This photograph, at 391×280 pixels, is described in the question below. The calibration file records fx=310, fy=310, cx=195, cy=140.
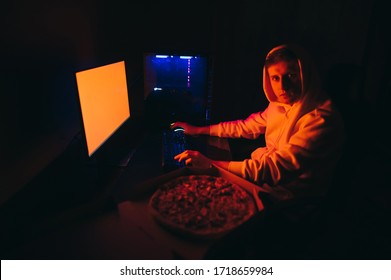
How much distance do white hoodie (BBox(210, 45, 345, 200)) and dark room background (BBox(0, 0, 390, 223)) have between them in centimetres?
10

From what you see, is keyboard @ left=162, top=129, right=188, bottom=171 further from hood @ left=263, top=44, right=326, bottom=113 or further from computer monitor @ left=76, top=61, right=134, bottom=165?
hood @ left=263, top=44, right=326, bottom=113

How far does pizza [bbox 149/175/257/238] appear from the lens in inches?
37.0

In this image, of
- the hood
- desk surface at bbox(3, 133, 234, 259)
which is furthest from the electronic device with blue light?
desk surface at bbox(3, 133, 234, 259)

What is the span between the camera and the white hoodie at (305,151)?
4.52ft

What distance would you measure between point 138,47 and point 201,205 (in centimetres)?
155

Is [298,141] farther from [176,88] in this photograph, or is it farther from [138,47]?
[138,47]

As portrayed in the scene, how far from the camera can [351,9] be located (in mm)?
2695

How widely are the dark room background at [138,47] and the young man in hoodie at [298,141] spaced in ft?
0.36

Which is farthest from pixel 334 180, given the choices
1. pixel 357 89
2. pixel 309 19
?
pixel 309 19

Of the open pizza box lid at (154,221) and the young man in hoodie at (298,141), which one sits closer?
the open pizza box lid at (154,221)

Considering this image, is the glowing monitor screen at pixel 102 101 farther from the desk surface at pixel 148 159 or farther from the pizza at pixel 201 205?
the pizza at pixel 201 205

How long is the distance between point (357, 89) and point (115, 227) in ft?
4.55

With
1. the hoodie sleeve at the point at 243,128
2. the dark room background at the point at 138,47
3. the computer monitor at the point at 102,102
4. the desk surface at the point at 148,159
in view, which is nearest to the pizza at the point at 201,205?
the desk surface at the point at 148,159
